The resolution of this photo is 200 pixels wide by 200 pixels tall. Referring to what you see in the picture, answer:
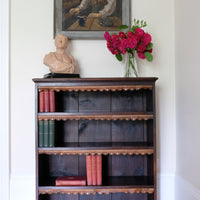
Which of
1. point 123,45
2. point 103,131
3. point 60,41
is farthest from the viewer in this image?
point 103,131

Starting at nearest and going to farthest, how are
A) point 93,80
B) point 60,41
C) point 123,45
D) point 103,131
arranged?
1. point 93,80
2. point 123,45
3. point 60,41
4. point 103,131

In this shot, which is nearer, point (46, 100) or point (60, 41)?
point (46, 100)

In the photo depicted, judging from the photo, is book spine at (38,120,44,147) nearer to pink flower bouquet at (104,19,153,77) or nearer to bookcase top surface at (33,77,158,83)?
bookcase top surface at (33,77,158,83)

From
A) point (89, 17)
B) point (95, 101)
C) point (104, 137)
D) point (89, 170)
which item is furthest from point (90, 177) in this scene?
point (89, 17)

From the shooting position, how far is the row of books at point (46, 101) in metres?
1.93

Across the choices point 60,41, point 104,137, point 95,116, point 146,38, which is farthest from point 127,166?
point 60,41
